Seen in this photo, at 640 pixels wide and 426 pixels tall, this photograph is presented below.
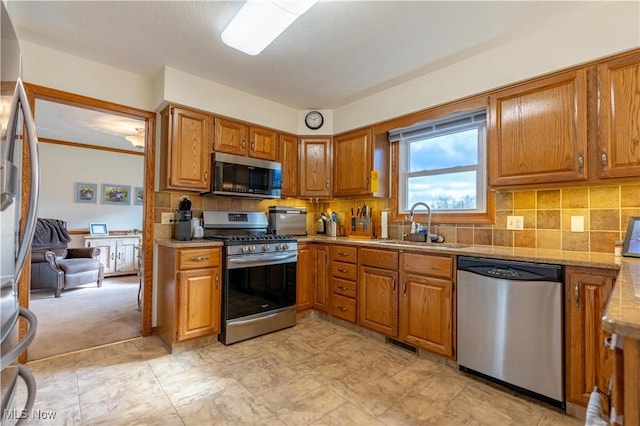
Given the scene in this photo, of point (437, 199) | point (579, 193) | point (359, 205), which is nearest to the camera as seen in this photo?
point (579, 193)

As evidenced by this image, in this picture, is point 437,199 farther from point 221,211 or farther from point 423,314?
point 221,211

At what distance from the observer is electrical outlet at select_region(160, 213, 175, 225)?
2.96m

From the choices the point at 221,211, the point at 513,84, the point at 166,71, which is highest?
the point at 166,71

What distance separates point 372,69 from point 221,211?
6.67ft

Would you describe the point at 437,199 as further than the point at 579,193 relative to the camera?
Yes

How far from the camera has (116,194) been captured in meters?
6.09

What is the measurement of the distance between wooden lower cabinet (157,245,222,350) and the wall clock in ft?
6.22

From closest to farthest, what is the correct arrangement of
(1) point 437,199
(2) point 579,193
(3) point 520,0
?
(3) point 520,0 → (2) point 579,193 → (1) point 437,199

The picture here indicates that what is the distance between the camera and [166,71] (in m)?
2.68

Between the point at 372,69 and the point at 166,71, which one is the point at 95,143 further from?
the point at 372,69

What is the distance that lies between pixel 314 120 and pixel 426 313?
2480 millimetres

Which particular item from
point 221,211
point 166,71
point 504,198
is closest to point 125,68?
point 166,71

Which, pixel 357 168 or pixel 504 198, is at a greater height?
pixel 357 168

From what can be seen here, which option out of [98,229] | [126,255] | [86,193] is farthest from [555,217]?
[86,193]
